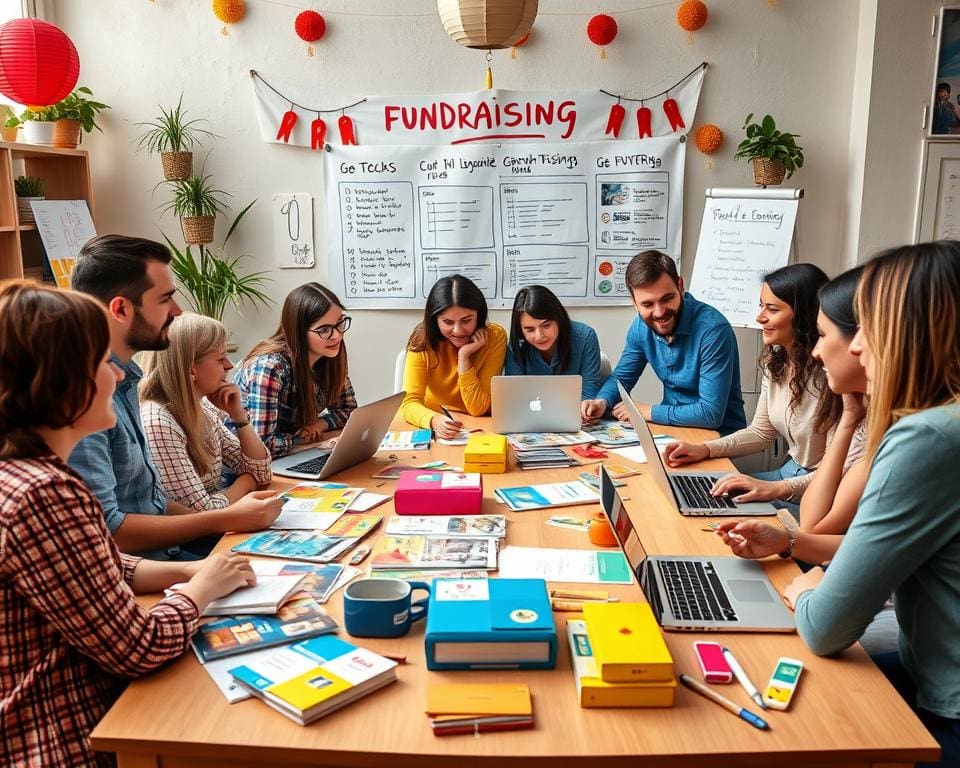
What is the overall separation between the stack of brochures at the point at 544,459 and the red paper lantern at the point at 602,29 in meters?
2.46

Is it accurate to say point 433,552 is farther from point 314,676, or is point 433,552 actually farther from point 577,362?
point 577,362

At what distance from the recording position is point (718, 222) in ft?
13.5

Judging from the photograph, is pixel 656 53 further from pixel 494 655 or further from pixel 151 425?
pixel 494 655

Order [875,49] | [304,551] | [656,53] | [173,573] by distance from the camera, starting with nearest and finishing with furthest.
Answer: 1. [173,573]
2. [304,551]
3. [875,49]
4. [656,53]

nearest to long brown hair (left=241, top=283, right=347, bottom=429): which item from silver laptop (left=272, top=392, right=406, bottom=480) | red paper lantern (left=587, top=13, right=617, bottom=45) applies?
silver laptop (left=272, top=392, right=406, bottom=480)

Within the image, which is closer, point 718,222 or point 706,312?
point 706,312

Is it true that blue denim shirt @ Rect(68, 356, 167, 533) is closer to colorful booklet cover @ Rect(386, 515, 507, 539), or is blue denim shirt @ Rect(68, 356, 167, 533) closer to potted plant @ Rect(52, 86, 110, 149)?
colorful booklet cover @ Rect(386, 515, 507, 539)

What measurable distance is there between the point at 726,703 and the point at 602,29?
360 cm

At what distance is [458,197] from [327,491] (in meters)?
2.47

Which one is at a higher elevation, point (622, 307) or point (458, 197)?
point (458, 197)

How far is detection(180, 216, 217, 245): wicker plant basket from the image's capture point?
164 inches

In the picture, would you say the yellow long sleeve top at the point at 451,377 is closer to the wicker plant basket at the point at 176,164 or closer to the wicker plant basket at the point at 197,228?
the wicker plant basket at the point at 197,228

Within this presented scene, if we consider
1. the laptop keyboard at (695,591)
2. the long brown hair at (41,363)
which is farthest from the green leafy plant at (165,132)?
the laptop keyboard at (695,591)

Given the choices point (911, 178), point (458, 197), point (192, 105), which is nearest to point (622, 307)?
point (458, 197)
